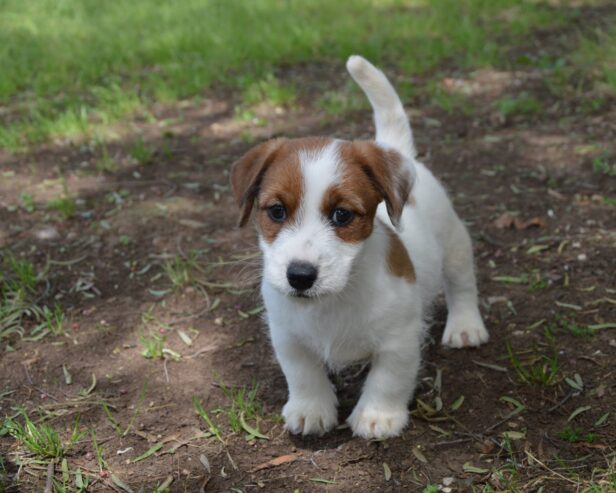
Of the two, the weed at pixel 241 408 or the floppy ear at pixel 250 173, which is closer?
the floppy ear at pixel 250 173

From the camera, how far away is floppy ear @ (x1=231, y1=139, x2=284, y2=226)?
10.6ft

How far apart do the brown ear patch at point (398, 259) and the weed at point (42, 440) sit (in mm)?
1663

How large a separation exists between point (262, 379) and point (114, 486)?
3.31ft

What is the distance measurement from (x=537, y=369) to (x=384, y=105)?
161 cm

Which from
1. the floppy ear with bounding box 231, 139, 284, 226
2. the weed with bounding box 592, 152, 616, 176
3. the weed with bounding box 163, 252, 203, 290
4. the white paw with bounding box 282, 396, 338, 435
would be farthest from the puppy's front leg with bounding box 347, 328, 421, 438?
the weed with bounding box 592, 152, 616, 176

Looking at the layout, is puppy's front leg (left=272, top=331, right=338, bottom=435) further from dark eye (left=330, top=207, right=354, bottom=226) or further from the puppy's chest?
dark eye (left=330, top=207, right=354, bottom=226)

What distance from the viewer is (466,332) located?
161 inches

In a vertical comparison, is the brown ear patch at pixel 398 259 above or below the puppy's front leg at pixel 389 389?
above

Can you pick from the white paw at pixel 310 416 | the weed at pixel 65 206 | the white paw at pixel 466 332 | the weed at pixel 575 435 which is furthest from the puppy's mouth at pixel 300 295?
the weed at pixel 65 206

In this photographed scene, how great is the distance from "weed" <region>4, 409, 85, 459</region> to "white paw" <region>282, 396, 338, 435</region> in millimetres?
1014

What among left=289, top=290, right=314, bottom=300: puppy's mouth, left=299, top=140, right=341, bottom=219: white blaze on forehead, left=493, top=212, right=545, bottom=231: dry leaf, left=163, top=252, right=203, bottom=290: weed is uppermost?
left=299, top=140, right=341, bottom=219: white blaze on forehead

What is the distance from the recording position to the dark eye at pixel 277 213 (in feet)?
10.00

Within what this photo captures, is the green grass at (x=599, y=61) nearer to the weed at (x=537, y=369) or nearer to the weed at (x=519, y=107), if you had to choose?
the weed at (x=519, y=107)

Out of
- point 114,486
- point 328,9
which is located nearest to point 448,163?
point 114,486
